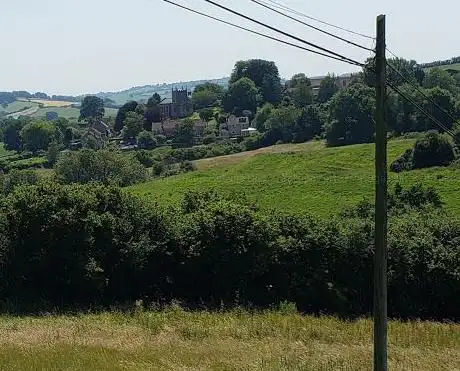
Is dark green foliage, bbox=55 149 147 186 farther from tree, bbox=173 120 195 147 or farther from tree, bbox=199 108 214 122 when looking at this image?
tree, bbox=199 108 214 122

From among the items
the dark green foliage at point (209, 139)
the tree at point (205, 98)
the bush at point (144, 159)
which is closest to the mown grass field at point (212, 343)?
the bush at point (144, 159)

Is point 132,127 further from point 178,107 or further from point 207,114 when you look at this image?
point 178,107

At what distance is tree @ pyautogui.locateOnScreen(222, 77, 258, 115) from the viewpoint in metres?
Result: 121

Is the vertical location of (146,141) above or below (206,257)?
above

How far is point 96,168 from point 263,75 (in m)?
66.0

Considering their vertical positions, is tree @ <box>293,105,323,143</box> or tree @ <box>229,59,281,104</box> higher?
tree @ <box>229,59,281,104</box>

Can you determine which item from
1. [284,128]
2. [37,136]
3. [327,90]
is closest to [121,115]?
[37,136]

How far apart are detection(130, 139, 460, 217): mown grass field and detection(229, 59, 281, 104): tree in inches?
2310

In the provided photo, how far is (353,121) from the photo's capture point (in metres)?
76.6

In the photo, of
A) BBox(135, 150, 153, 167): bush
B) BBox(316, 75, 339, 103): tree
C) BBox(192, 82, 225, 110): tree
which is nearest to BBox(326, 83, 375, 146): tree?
BBox(135, 150, 153, 167): bush

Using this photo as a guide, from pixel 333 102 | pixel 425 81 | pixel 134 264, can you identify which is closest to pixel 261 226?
pixel 134 264

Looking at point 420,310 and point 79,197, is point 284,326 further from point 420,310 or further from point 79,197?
point 79,197

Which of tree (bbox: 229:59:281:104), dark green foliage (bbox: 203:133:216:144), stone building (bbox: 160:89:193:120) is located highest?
tree (bbox: 229:59:281:104)

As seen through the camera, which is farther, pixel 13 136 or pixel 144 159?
pixel 13 136
